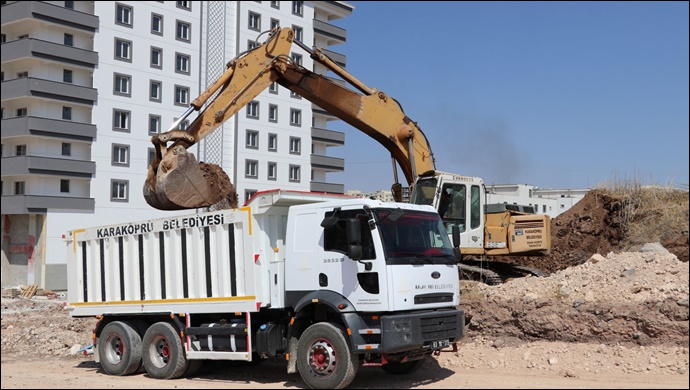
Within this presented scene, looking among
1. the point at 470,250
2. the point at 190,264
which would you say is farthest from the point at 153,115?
the point at 190,264

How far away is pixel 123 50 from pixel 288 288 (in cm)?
4327

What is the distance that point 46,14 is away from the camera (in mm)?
47875

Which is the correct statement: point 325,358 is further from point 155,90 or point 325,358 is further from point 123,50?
point 155,90

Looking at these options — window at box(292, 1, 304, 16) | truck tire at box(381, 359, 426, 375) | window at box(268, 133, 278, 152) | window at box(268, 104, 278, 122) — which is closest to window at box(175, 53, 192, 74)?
window at box(268, 104, 278, 122)

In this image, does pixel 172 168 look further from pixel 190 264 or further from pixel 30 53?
pixel 30 53

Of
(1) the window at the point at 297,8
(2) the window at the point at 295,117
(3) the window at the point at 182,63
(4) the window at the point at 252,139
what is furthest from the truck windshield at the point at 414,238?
(1) the window at the point at 297,8

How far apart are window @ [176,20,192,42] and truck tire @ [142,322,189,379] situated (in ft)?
145

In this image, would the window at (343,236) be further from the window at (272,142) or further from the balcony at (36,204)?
the window at (272,142)

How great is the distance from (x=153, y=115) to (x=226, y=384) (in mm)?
42593

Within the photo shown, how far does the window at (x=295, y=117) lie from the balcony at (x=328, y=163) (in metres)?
3.15

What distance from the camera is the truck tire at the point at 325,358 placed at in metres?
11.7

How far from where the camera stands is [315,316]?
12.5m

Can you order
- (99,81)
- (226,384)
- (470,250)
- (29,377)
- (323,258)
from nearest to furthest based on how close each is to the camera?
1. (323,258)
2. (226,384)
3. (29,377)
4. (470,250)
5. (99,81)

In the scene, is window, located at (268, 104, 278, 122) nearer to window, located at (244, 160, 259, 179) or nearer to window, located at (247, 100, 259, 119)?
window, located at (247, 100, 259, 119)
